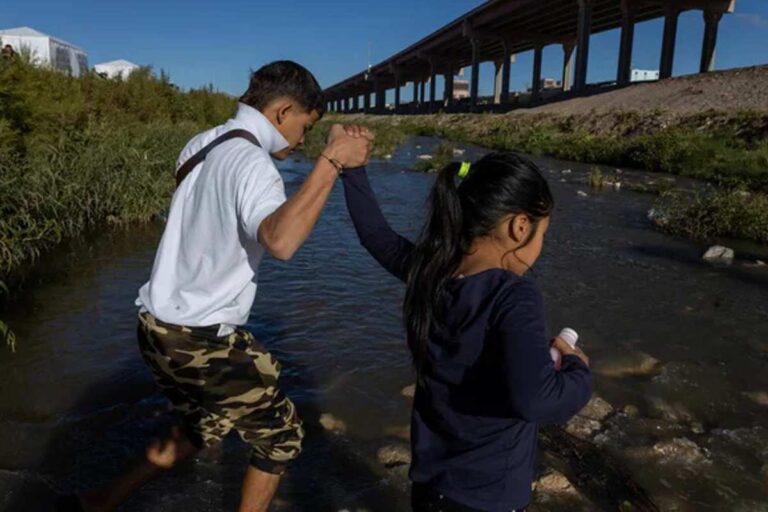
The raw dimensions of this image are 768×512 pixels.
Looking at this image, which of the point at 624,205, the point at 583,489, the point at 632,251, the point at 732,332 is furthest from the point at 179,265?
the point at 624,205

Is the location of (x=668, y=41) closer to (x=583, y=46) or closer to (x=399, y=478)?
(x=583, y=46)

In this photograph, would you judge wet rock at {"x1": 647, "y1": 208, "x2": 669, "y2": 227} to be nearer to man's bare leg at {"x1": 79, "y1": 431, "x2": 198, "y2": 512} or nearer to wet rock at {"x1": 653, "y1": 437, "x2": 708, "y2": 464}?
wet rock at {"x1": 653, "y1": 437, "x2": 708, "y2": 464}

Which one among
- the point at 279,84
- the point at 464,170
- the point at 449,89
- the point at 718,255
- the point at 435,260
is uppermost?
the point at 449,89

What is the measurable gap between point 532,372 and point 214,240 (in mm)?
1276

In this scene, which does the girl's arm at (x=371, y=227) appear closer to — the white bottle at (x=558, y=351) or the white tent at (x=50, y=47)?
the white bottle at (x=558, y=351)

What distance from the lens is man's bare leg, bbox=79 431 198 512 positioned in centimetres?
256

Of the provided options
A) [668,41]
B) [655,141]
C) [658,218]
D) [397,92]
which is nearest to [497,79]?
[397,92]

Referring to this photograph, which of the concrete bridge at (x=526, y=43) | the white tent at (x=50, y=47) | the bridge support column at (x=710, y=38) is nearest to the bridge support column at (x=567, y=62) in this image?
the concrete bridge at (x=526, y=43)

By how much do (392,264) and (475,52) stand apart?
178 feet

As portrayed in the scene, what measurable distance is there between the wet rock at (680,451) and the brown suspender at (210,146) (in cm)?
290

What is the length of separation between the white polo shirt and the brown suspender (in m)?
0.03

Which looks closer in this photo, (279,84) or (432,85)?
(279,84)

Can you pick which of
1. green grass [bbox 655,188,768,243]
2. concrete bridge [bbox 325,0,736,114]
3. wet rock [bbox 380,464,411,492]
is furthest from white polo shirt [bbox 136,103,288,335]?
concrete bridge [bbox 325,0,736,114]

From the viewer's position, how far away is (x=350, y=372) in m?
4.61
